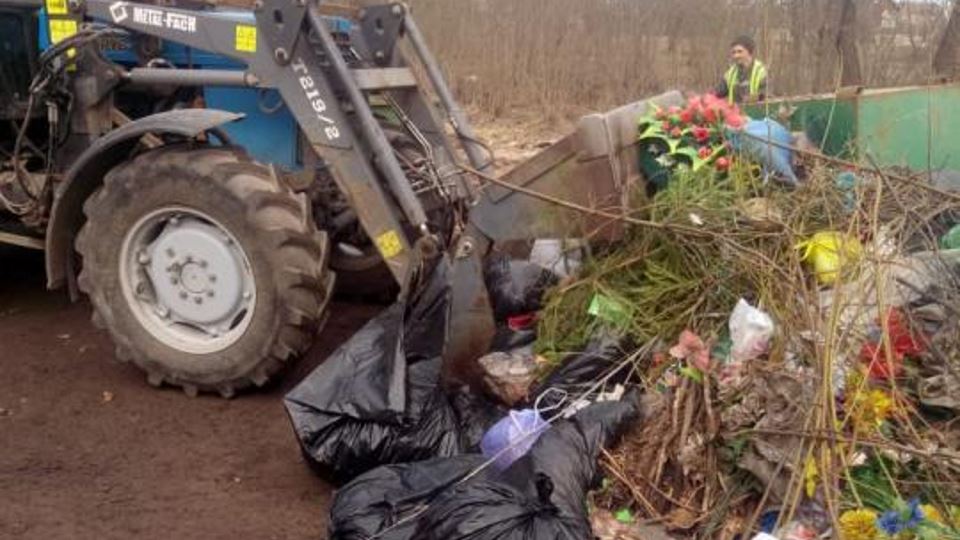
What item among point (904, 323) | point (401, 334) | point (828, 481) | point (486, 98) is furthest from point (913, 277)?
point (486, 98)

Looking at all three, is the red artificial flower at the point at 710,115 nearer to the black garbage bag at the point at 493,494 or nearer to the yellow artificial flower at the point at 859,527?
the black garbage bag at the point at 493,494

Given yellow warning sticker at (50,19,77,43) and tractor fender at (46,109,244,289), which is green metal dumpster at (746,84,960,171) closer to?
tractor fender at (46,109,244,289)

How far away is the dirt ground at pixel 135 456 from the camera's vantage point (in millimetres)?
3654

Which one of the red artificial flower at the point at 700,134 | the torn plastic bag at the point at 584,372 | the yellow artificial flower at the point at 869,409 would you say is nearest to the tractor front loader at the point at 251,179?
the red artificial flower at the point at 700,134

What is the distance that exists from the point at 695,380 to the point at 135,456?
2193 millimetres

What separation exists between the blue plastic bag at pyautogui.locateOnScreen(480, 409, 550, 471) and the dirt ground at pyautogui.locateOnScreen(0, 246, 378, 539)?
0.64 m

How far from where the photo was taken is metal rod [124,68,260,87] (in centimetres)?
479

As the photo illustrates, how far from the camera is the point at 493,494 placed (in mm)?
3123

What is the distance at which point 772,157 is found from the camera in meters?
4.43

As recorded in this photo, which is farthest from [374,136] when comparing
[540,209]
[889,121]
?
[889,121]

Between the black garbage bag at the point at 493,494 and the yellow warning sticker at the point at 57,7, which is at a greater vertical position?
the yellow warning sticker at the point at 57,7

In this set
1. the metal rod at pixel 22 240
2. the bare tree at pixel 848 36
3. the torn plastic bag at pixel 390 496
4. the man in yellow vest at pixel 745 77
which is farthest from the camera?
the bare tree at pixel 848 36

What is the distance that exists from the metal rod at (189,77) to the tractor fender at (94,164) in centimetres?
15

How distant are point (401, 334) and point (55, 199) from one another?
1991 millimetres
